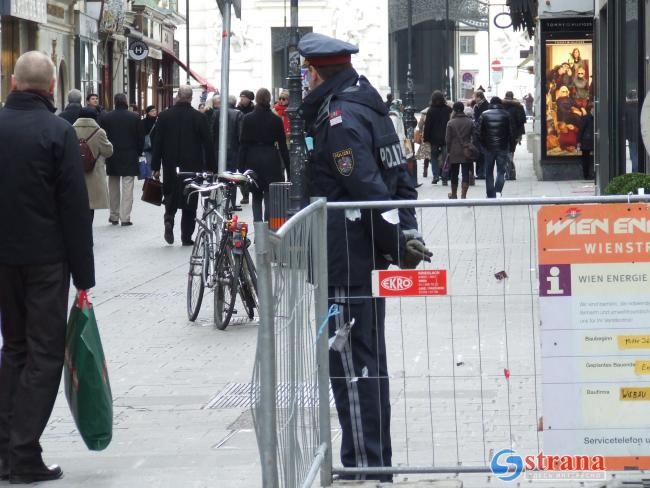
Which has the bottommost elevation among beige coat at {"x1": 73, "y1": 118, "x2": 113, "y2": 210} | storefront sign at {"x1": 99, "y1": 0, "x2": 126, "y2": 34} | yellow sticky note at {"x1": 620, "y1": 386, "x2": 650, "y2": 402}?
yellow sticky note at {"x1": 620, "y1": 386, "x2": 650, "y2": 402}

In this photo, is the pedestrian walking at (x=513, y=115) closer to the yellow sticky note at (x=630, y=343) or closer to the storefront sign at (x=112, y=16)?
the storefront sign at (x=112, y=16)

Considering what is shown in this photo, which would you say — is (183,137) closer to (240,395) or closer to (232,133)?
(232,133)

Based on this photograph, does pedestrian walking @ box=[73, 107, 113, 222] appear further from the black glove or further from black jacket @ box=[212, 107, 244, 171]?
the black glove

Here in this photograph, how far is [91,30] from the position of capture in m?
41.7

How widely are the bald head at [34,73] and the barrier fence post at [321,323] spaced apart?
1639 mm

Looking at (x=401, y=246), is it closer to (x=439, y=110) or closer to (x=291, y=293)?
(x=291, y=293)

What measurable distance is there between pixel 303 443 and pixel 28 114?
233 cm

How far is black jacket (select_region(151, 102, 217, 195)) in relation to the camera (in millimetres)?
18688

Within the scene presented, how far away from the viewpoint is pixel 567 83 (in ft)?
94.7

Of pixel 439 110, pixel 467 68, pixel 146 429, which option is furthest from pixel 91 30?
pixel 467 68

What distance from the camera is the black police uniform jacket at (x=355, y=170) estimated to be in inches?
239

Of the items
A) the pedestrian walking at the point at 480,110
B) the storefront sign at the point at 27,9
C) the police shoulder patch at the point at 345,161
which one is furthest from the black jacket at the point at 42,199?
the pedestrian walking at the point at 480,110

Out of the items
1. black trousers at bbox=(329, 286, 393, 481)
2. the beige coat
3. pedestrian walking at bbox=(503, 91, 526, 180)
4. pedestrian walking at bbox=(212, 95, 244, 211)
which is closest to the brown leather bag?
the beige coat

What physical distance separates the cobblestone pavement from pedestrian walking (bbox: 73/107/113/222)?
7043 mm
